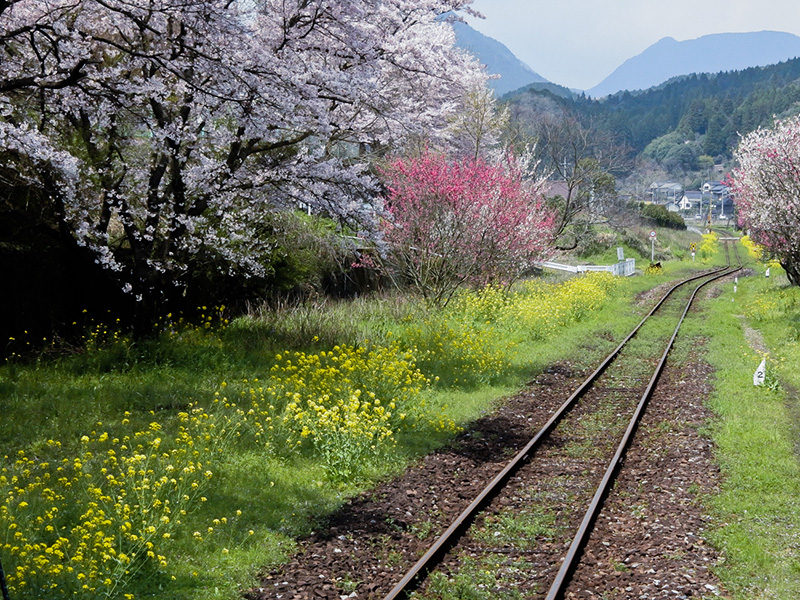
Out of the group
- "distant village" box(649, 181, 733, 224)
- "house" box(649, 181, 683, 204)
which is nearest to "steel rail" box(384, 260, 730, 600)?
"distant village" box(649, 181, 733, 224)

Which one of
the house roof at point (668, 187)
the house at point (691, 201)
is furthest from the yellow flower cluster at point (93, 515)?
the house roof at point (668, 187)

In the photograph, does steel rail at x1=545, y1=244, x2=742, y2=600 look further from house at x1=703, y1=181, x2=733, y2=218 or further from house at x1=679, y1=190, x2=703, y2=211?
house at x1=679, y1=190, x2=703, y2=211

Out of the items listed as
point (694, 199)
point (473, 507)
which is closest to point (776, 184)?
point (473, 507)

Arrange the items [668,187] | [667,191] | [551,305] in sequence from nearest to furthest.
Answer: [551,305], [668,187], [667,191]

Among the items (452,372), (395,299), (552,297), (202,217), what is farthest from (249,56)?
(552,297)

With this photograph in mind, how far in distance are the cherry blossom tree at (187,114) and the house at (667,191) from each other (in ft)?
574

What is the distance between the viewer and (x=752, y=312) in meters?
25.4

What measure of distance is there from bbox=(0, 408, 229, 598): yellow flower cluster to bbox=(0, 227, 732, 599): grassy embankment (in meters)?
0.02

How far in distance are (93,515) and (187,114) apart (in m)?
8.16

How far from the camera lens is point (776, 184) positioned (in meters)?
23.0

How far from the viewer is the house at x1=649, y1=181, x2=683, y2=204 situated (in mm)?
177625

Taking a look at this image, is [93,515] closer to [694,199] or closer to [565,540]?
[565,540]

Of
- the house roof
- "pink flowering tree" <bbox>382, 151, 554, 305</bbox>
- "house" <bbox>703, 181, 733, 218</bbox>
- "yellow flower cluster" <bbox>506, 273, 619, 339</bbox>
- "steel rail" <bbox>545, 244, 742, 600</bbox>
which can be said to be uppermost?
the house roof

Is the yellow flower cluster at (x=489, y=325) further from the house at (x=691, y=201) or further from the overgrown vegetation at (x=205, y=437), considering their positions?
the house at (x=691, y=201)
